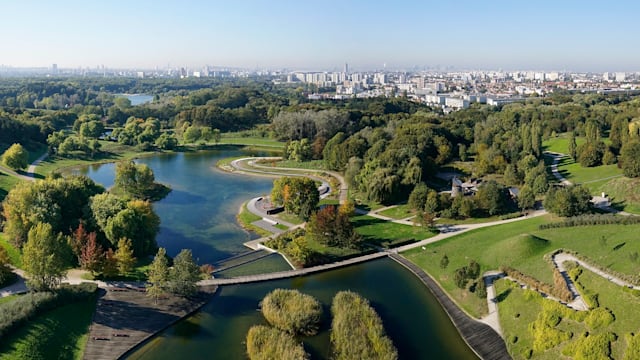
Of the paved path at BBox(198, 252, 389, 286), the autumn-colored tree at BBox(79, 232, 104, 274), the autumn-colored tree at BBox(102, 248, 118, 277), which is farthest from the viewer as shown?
the paved path at BBox(198, 252, 389, 286)

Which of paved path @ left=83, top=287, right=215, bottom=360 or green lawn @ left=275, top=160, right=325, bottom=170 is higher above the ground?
green lawn @ left=275, top=160, right=325, bottom=170

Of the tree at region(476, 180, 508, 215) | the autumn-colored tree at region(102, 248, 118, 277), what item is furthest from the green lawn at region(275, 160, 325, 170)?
the autumn-colored tree at region(102, 248, 118, 277)

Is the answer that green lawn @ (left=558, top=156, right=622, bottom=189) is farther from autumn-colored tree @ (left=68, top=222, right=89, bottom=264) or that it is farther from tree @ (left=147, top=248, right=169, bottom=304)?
autumn-colored tree @ (left=68, top=222, right=89, bottom=264)

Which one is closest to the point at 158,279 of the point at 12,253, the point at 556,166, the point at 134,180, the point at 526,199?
the point at 12,253

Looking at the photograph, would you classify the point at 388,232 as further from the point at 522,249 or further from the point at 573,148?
the point at 573,148

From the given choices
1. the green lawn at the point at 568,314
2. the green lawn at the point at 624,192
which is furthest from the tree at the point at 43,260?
the green lawn at the point at 624,192

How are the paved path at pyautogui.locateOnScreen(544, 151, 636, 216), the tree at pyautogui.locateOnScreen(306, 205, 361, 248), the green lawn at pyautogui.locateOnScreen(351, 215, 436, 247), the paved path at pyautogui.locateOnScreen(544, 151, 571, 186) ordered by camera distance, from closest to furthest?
the tree at pyautogui.locateOnScreen(306, 205, 361, 248) → the green lawn at pyautogui.locateOnScreen(351, 215, 436, 247) → the paved path at pyautogui.locateOnScreen(544, 151, 636, 216) → the paved path at pyautogui.locateOnScreen(544, 151, 571, 186)

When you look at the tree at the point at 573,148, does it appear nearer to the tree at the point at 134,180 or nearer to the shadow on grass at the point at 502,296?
the shadow on grass at the point at 502,296
